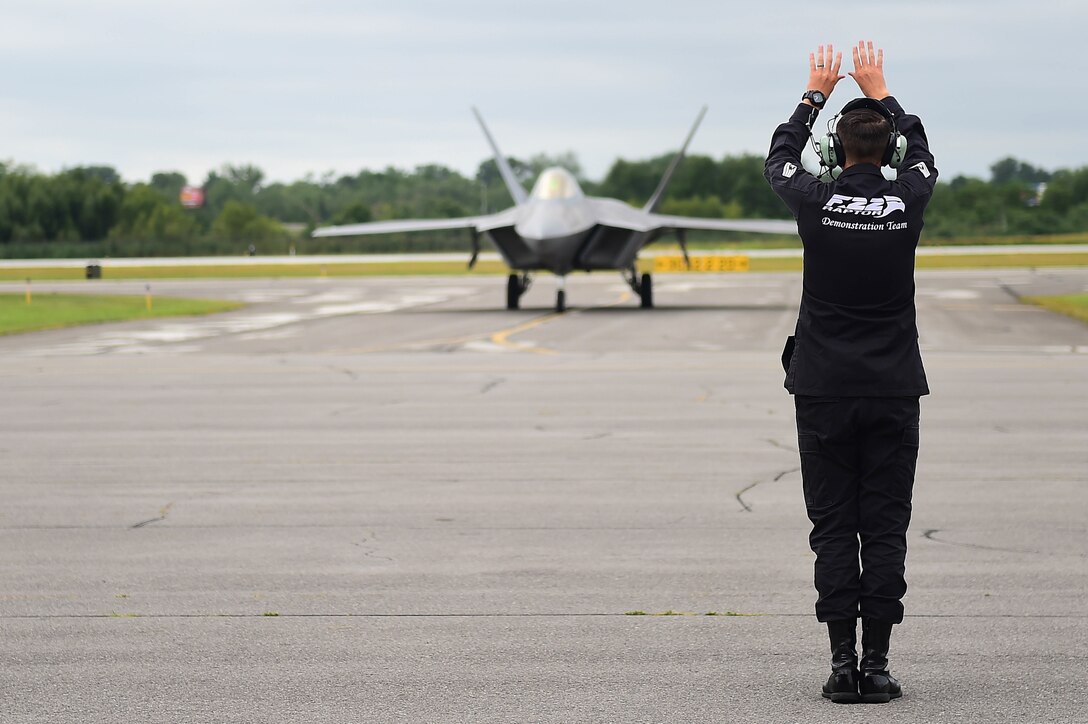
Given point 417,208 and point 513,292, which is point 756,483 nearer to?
point 513,292

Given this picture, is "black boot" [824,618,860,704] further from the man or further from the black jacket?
the black jacket

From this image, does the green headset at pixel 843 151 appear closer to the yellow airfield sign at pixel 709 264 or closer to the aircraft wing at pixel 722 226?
the aircraft wing at pixel 722 226

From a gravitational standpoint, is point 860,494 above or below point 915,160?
below

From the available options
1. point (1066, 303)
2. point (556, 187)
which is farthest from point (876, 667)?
point (1066, 303)

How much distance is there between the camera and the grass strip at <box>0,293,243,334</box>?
32188 mm

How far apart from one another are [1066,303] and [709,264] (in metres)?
33.9

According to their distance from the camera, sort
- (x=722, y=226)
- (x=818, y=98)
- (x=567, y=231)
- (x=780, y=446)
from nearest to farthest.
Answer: (x=818, y=98), (x=780, y=446), (x=567, y=231), (x=722, y=226)

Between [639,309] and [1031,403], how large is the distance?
2143 centimetres

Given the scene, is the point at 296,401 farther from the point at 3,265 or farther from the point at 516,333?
the point at 3,265

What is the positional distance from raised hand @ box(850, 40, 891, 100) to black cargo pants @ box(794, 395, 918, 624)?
44.3 inches

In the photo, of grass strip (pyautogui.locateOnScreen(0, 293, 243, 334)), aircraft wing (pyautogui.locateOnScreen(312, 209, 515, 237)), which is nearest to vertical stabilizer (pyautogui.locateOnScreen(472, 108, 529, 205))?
aircraft wing (pyautogui.locateOnScreen(312, 209, 515, 237))

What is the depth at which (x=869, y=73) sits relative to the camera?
16.8 ft

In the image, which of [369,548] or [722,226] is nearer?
[369,548]

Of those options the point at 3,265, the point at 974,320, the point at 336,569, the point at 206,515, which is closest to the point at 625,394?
the point at 206,515
